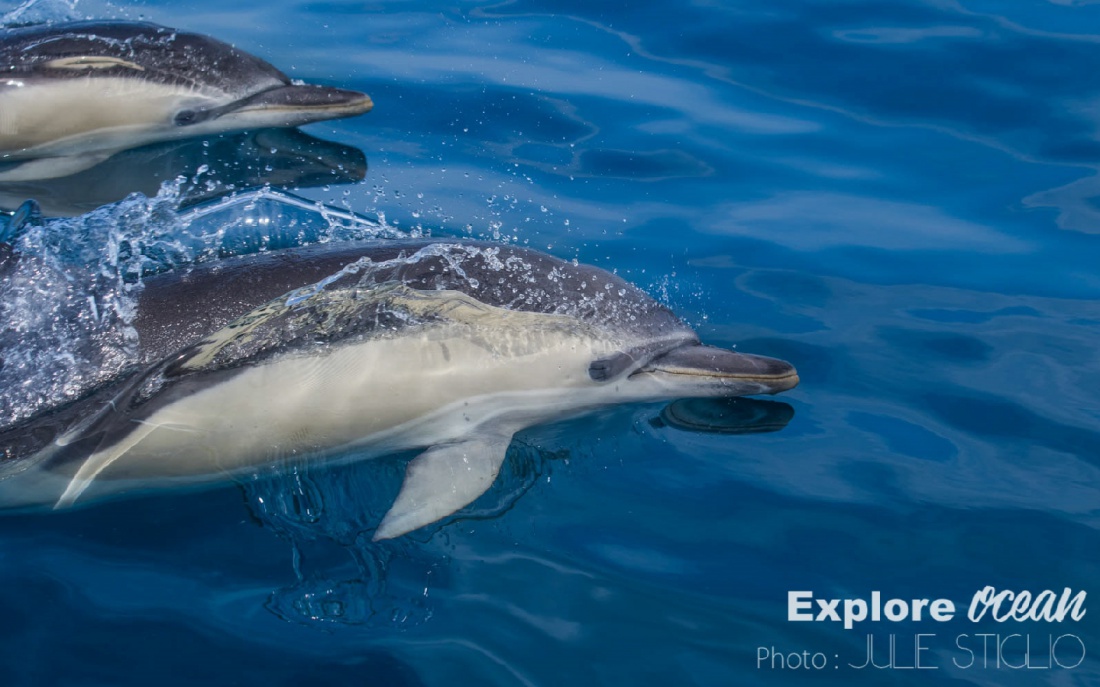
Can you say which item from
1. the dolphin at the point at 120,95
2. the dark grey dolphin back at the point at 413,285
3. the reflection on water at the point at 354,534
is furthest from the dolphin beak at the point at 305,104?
the reflection on water at the point at 354,534

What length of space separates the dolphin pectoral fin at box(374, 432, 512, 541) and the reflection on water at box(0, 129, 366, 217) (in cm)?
292

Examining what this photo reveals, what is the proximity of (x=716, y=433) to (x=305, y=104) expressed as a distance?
4012mm

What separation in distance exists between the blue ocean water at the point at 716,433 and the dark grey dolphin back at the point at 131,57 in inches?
30.7

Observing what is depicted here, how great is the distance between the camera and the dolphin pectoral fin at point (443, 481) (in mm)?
4234

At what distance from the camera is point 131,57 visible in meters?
7.60

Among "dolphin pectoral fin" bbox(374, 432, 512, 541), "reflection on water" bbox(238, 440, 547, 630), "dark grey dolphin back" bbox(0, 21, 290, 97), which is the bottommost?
"reflection on water" bbox(238, 440, 547, 630)

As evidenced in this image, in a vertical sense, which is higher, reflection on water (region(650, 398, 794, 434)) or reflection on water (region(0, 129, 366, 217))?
reflection on water (region(0, 129, 366, 217))

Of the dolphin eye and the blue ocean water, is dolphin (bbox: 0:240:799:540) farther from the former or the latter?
the dolphin eye

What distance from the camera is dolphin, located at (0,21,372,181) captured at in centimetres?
743

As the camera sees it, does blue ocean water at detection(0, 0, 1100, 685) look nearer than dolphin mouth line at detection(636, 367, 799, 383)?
Yes

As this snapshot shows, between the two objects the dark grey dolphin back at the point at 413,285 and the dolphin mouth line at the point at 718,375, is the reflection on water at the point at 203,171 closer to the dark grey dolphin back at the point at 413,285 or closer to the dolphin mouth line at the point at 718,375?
the dark grey dolphin back at the point at 413,285

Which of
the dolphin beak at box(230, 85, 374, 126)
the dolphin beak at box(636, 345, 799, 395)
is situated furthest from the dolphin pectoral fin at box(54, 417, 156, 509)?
the dolphin beak at box(230, 85, 374, 126)

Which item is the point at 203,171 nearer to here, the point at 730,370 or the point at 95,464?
the point at 95,464

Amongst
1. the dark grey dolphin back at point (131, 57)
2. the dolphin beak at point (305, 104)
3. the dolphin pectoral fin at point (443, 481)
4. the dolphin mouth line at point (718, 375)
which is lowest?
the dolphin pectoral fin at point (443, 481)
